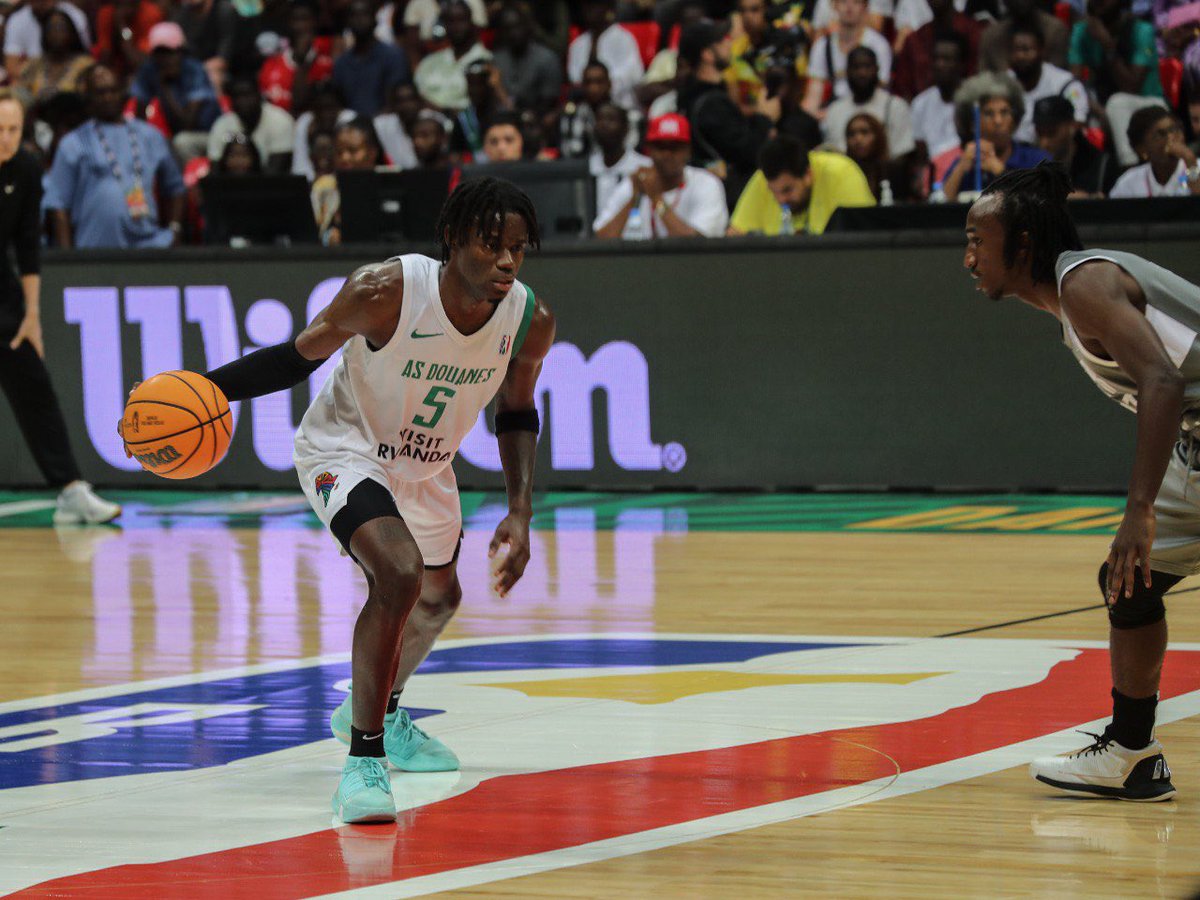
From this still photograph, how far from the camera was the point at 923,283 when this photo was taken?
11312mm

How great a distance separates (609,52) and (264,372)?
37.7ft

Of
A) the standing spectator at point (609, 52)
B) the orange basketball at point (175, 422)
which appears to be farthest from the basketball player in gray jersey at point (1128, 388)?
the standing spectator at point (609, 52)

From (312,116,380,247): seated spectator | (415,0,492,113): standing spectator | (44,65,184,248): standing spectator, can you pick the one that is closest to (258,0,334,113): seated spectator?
(415,0,492,113): standing spectator

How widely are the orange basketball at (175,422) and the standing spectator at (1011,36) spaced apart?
9861 millimetres

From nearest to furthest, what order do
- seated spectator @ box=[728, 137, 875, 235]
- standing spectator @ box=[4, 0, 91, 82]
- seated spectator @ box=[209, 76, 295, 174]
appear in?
seated spectator @ box=[728, 137, 875, 235]
seated spectator @ box=[209, 76, 295, 174]
standing spectator @ box=[4, 0, 91, 82]

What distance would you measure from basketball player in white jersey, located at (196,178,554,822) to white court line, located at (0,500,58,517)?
24.8ft

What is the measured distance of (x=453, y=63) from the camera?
1631 centimetres

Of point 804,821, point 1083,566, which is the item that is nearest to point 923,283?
point 1083,566

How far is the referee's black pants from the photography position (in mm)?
11234

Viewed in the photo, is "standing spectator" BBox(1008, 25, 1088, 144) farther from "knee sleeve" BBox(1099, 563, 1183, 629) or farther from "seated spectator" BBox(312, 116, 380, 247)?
"knee sleeve" BBox(1099, 563, 1183, 629)

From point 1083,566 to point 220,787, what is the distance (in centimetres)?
523

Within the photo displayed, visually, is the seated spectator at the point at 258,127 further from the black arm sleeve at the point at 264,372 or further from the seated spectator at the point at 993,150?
the black arm sleeve at the point at 264,372

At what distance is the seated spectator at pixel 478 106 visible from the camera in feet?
50.7

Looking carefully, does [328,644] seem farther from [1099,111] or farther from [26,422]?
[1099,111]
